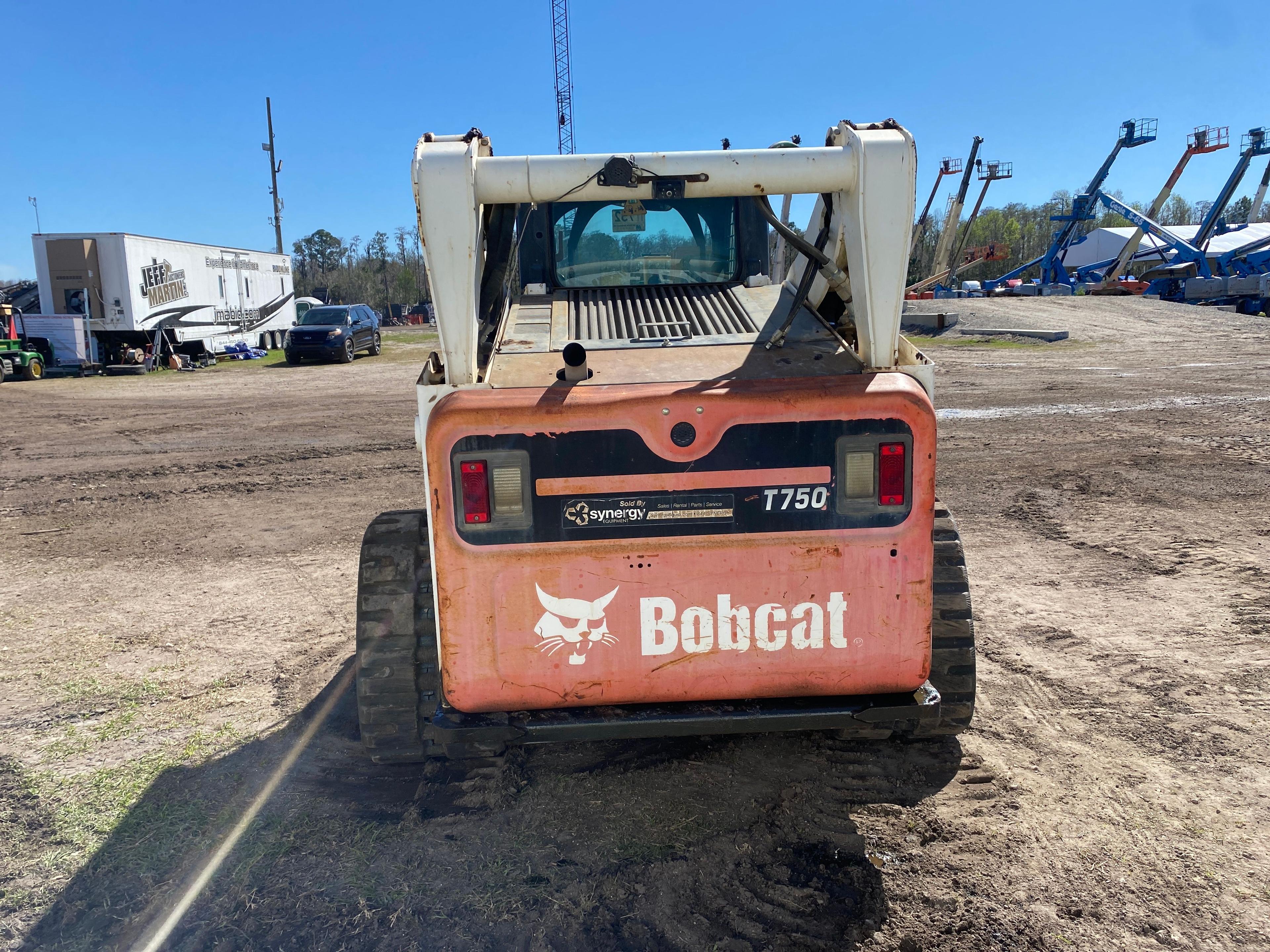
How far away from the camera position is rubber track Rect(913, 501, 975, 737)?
3361mm

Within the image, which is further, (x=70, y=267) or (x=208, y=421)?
(x=70, y=267)

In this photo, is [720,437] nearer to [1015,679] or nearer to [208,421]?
[1015,679]

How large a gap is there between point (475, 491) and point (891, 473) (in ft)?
4.49

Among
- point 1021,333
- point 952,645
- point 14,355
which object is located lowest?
point 952,645

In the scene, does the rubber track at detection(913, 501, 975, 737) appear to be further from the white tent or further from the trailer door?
the white tent

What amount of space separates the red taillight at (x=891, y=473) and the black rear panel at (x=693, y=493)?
21mm

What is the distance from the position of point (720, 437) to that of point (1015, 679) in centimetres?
245

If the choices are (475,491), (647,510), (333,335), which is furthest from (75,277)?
(647,510)

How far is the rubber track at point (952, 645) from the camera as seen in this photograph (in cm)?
336

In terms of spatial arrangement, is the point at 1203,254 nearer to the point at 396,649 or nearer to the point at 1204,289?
the point at 1204,289

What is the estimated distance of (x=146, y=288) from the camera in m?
24.0

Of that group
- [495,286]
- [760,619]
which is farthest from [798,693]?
[495,286]

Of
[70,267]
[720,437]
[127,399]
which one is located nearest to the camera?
[720,437]

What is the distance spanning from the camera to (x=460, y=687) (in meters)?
3.05
